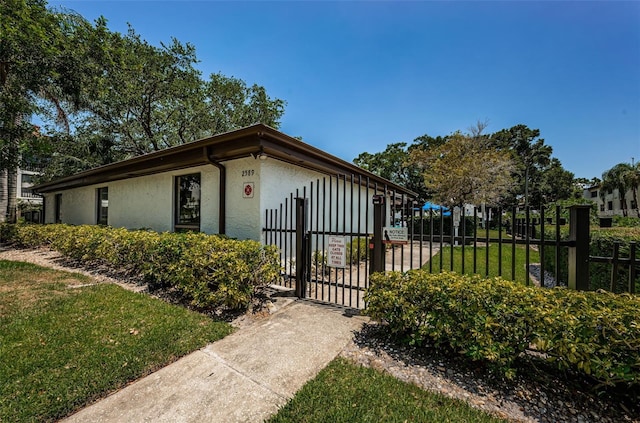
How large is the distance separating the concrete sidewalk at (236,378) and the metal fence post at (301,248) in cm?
111

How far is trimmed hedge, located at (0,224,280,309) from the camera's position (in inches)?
162

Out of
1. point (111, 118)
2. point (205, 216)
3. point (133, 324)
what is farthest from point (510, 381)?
point (111, 118)

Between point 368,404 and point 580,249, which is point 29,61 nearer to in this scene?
point 368,404

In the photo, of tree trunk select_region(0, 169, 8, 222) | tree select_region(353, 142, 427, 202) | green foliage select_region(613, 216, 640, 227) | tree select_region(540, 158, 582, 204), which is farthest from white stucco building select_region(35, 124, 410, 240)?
tree select_region(540, 158, 582, 204)

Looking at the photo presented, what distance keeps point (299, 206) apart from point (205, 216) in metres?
3.74

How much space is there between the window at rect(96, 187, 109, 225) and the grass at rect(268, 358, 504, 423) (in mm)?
13164

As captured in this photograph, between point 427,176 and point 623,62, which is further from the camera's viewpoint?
point 427,176

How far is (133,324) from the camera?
3.68 m

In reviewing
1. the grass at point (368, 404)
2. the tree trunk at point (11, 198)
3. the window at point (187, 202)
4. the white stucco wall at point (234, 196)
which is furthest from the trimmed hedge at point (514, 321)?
the tree trunk at point (11, 198)

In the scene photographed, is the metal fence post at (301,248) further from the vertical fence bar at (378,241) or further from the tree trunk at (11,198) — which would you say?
the tree trunk at (11,198)

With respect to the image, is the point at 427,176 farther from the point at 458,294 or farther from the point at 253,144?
the point at 458,294

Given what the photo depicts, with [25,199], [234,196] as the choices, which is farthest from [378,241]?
[25,199]

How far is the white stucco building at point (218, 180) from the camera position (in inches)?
231

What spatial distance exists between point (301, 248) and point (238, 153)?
2717 millimetres
